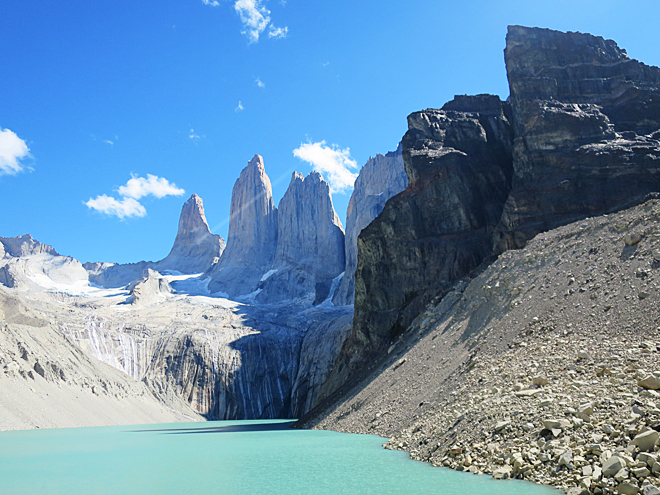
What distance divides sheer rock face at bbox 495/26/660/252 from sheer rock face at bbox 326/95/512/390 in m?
3.88

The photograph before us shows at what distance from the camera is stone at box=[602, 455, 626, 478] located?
33.7ft

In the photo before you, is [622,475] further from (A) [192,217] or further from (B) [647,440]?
(A) [192,217]

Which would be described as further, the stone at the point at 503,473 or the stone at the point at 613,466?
the stone at the point at 503,473

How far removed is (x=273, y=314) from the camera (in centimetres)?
10812

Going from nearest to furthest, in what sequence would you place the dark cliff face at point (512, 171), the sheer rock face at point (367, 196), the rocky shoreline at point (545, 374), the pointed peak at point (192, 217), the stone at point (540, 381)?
1. the rocky shoreline at point (545, 374)
2. the stone at point (540, 381)
3. the dark cliff face at point (512, 171)
4. the sheer rock face at point (367, 196)
5. the pointed peak at point (192, 217)

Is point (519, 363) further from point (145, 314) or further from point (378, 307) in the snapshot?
point (145, 314)

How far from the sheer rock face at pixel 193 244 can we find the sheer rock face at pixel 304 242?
37.4 metres

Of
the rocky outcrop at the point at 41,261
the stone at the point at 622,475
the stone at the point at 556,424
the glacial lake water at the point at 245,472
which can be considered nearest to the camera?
the stone at the point at 622,475

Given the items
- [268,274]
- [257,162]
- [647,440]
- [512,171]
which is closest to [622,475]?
[647,440]

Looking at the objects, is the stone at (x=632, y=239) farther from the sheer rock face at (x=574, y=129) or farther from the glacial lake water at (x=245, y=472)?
the sheer rock face at (x=574, y=129)

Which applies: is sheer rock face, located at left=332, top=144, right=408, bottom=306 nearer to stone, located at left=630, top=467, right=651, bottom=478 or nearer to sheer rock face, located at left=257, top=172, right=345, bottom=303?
sheer rock face, located at left=257, top=172, right=345, bottom=303

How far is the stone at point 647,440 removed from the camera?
1058 cm

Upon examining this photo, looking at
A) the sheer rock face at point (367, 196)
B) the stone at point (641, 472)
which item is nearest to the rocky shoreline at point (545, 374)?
the stone at point (641, 472)

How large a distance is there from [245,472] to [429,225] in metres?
39.1
